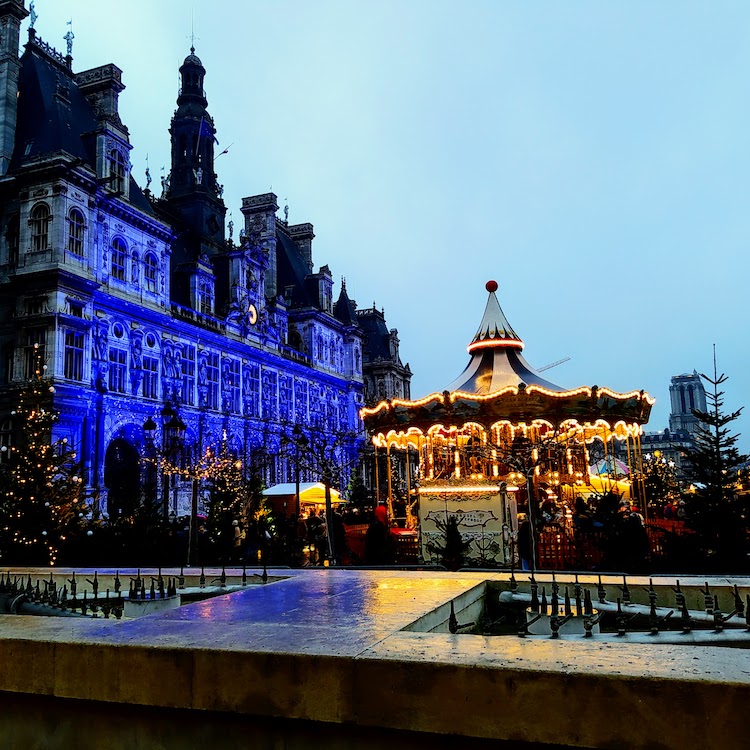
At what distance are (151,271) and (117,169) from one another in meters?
4.87

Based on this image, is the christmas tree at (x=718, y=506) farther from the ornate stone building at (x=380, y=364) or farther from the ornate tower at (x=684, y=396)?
the ornate tower at (x=684, y=396)

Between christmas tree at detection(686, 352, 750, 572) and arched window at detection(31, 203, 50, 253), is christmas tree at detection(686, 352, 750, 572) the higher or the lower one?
the lower one

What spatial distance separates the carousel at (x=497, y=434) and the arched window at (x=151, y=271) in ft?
54.8

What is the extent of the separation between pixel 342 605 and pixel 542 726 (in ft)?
8.25

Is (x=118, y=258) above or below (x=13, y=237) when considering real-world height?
below

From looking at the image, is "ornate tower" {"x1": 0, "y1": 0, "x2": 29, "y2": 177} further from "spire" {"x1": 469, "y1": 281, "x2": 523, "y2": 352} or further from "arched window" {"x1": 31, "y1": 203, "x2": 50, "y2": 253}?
"spire" {"x1": 469, "y1": 281, "x2": 523, "y2": 352}

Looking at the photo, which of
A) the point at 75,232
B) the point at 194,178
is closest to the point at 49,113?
the point at 75,232

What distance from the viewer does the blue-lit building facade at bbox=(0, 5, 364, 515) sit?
28.0 m

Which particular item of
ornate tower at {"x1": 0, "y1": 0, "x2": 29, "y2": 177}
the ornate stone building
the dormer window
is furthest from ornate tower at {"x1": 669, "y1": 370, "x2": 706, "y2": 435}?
ornate tower at {"x1": 0, "y1": 0, "x2": 29, "y2": 177}

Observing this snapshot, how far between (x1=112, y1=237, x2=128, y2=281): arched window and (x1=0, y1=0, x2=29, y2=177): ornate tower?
17.5ft

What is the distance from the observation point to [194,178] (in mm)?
45188

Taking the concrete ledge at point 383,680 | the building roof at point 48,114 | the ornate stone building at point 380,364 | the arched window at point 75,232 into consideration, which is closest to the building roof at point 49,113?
the building roof at point 48,114

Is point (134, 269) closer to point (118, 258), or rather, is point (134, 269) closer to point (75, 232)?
point (118, 258)

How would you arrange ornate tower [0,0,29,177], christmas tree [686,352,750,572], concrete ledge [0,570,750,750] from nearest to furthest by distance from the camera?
concrete ledge [0,570,750,750] → christmas tree [686,352,750,572] → ornate tower [0,0,29,177]
